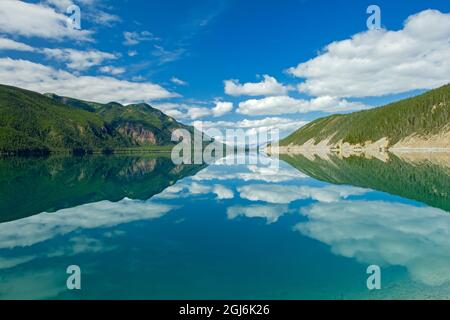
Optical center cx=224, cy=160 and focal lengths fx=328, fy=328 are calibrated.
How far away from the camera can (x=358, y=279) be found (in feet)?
49.3

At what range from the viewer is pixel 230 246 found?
2050cm

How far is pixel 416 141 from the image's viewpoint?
7490 inches

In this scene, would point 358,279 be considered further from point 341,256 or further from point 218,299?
point 218,299

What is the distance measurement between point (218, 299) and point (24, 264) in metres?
12.0

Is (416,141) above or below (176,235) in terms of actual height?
above

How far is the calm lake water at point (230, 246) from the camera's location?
14359mm

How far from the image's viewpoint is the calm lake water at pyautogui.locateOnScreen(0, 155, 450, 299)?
565 inches
